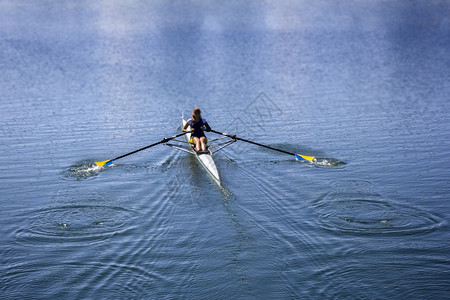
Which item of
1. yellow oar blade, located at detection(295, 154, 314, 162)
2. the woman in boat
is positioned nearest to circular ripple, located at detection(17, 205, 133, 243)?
the woman in boat

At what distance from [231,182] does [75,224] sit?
6152 millimetres

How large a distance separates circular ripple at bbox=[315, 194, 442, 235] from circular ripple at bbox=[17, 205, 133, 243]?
641 centimetres

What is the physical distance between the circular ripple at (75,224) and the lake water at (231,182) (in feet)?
0.22

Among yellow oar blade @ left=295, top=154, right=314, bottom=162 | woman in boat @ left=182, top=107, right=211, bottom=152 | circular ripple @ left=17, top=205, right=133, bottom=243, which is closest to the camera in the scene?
circular ripple @ left=17, top=205, right=133, bottom=243

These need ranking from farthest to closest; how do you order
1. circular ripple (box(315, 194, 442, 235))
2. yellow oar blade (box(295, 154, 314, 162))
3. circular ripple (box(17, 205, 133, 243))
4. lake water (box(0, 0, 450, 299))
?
yellow oar blade (box(295, 154, 314, 162)) < circular ripple (box(315, 194, 442, 235)) < circular ripple (box(17, 205, 133, 243)) < lake water (box(0, 0, 450, 299))

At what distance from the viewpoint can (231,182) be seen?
18.4 m

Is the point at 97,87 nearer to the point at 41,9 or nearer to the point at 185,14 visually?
the point at 185,14

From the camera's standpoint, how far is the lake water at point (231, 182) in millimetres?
12297

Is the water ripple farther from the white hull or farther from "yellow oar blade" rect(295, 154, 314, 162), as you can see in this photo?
the white hull

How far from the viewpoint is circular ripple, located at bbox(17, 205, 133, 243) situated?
14.1 m

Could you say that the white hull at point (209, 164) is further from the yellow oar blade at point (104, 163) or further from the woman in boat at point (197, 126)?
the yellow oar blade at point (104, 163)

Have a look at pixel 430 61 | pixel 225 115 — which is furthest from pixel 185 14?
pixel 225 115

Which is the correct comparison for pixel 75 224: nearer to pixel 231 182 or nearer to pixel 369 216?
pixel 231 182

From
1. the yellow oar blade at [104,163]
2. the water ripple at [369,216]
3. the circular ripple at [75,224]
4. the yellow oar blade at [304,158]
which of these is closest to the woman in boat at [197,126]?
the yellow oar blade at [104,163]
